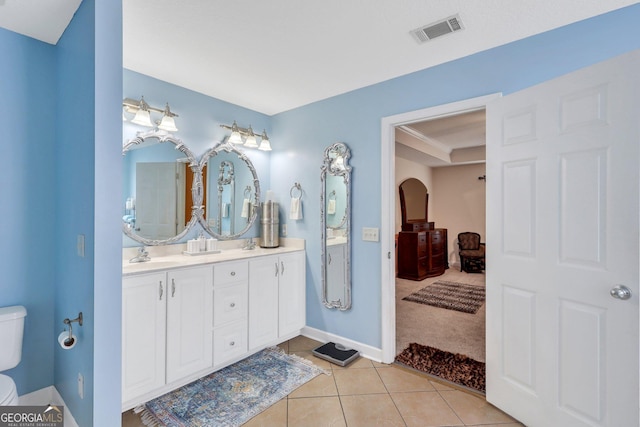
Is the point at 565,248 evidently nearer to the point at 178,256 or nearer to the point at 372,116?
the point at 372,116

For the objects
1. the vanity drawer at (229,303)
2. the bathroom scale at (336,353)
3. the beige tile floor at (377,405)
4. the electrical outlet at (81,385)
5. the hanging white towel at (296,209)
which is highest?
the hanging white towel at (296,209)

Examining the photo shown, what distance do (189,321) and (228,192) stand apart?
1336mm

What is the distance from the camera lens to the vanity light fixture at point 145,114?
7.47 ft

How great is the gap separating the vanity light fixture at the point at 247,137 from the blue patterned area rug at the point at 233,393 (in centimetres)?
207

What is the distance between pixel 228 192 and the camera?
304cm

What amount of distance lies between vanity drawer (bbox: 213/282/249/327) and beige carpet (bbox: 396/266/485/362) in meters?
1.48

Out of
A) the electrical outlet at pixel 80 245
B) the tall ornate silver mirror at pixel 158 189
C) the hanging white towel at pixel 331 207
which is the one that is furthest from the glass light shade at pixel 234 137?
the electrical outlet at pixel 80 245

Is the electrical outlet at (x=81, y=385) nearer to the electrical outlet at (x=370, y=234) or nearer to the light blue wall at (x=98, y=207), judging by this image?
the light blue wall at (x=98, y=207)

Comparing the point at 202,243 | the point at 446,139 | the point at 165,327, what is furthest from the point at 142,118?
the point at 446,139

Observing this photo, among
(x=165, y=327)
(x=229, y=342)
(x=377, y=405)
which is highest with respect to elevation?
(x=165, y=327)

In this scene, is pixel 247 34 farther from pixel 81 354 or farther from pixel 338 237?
pixel 81 354

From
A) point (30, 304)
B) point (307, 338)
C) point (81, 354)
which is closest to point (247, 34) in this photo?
point (81, 354)

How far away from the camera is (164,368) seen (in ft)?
6.63

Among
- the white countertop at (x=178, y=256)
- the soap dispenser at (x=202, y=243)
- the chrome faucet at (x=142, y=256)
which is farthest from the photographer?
the soap dispenser at (x=202, y=243)
